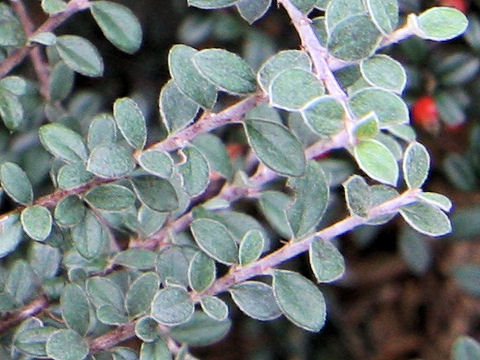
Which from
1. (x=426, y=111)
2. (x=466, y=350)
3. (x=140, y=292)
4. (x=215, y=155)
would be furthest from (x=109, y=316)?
(x=426, y=111)

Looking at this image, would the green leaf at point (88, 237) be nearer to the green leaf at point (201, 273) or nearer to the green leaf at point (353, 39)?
the green leaf at point (201, 273)

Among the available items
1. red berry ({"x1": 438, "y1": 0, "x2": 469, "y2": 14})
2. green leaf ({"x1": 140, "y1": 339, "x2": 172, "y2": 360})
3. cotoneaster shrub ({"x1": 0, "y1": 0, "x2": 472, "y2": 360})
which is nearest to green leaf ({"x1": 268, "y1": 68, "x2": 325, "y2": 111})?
cotoneaster shrub ({"x1": 0, "y1": 0, "x2": 472, "y2": 360})

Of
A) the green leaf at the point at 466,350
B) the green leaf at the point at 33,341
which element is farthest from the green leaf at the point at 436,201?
the green leaf at the point at 466,350

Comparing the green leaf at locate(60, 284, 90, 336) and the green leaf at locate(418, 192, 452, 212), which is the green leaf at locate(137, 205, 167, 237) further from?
the green leaf at locate(418, 192, 452, 212)

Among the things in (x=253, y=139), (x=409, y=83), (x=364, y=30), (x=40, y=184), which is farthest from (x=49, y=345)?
(x=409, y=83)

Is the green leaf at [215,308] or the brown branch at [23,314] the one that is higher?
the green leaf at [215,308]

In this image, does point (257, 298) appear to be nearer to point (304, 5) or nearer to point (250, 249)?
point (250, 249)

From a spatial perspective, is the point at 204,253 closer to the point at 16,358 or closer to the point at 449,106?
the point at 16,358
